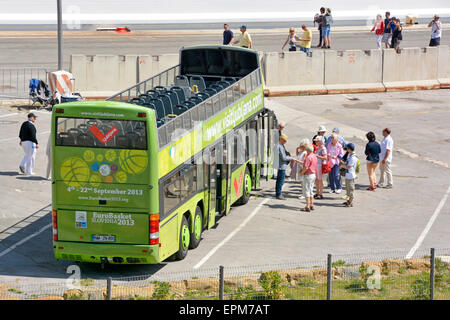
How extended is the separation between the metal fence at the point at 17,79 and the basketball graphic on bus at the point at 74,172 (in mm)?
18337

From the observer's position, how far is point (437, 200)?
22828 mm

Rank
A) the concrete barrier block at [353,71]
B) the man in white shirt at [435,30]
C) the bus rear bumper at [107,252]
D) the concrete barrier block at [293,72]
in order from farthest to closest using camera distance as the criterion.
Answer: the man in white shirt at [435,30] → the concrete barrier block at [353,71] → the concrete barrier block at [293,72] → the bus rear bumper at [107,252]

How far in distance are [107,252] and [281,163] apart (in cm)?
723

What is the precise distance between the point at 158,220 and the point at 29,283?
2638 mm

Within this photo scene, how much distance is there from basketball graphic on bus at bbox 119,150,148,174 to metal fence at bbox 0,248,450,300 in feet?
6.76

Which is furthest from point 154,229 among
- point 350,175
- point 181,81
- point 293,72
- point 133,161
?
point 293,72

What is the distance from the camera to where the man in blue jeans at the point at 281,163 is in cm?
2245

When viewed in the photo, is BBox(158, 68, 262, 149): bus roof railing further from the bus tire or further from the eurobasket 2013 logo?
the bus tire

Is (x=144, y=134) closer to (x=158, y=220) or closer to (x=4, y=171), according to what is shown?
(x=158, y=220)

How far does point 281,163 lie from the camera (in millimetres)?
22547

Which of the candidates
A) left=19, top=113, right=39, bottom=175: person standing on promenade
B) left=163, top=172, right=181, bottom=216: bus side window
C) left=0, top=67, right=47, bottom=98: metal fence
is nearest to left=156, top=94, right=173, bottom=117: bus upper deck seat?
left=163, top=172, right=181, bottom=216: bus side window

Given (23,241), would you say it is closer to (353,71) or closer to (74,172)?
(74,172)

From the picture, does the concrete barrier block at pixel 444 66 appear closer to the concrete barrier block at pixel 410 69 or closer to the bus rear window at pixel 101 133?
the concrete barrier block at pixel 410 69

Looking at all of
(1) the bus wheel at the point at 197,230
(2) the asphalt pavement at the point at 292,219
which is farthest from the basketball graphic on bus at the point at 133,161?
(1) the bus wheel at the point at 197,230
